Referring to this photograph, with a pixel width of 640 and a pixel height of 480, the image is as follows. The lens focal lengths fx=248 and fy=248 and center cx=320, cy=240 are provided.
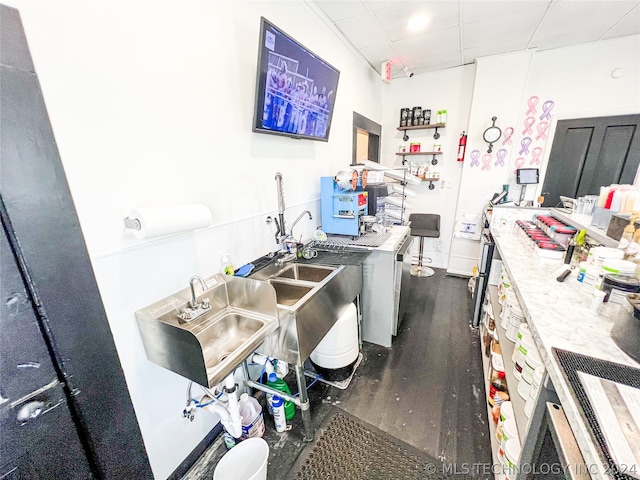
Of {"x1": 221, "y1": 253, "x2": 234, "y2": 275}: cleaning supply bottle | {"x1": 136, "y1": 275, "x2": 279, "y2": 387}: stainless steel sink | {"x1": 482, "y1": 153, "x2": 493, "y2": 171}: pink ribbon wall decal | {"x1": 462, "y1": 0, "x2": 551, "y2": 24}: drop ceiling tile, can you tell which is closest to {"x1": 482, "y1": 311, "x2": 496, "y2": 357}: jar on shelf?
{"x1": 136, "y1": 275, "x2": 279, "y2": 387}: stainless steel sink

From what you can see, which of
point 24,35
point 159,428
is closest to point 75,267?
point 24,35

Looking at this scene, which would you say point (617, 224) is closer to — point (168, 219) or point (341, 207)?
point (341, 207)

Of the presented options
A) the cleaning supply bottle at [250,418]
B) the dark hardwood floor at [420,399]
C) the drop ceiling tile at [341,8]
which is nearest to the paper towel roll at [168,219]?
the cleaning supply bottle at [250,418]

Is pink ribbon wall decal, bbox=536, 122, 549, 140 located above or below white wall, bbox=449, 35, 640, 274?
below

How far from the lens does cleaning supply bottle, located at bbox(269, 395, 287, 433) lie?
1454mm

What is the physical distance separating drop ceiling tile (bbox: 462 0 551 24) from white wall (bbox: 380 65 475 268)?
1.13 m

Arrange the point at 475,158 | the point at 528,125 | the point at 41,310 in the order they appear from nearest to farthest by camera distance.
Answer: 1. the point at 41,310
2. the point at 528,125
3. the point at 475,158

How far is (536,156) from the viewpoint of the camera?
9.78 ft

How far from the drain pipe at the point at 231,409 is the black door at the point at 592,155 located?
3909 millimetres

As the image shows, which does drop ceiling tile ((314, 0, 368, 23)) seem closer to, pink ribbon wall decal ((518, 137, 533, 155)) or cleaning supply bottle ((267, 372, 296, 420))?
pink ribbon wall decal ((518, 137, 533, 155))

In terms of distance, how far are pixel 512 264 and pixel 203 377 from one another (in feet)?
5.63

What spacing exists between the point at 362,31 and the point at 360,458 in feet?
10.8

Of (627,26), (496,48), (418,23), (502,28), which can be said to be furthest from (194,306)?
(627,26)

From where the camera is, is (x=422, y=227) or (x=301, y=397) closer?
(x=301, y=397)
